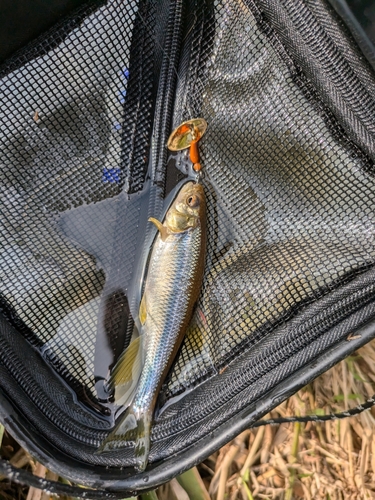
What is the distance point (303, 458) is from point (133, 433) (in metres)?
0.86

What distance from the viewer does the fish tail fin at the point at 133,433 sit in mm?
1551

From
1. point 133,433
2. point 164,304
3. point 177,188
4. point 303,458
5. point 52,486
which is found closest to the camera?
point 52,486

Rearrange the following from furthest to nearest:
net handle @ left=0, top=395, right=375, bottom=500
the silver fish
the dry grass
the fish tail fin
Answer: the dry grass
the silver fish
the fish tail fin
net handle @ left=0, top=395, right=375, bottom=500

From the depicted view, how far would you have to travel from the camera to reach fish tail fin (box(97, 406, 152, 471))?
1.55 meters

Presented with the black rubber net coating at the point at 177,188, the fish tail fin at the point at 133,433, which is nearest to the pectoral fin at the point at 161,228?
the black rubber net coating at the point at 177,188

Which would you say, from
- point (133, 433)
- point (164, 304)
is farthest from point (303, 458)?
point (164, 304)

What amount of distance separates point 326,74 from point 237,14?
452 millimetres

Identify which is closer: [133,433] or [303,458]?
[133,433]

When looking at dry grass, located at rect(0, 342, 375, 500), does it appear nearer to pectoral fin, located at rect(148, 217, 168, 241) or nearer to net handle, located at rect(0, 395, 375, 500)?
net handle, located at rect(0, 395, 375, 500)

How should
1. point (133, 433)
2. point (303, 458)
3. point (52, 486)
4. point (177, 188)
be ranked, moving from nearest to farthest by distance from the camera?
point (52, 486), point (133, 433), point (177, 188), point (303, 458)

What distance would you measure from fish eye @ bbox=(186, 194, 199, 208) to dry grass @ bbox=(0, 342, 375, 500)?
3.19ft

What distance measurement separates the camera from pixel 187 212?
5.87 ft

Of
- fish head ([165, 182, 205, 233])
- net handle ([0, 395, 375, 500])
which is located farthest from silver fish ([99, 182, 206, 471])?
net handle ([0, 395, 375, 500])

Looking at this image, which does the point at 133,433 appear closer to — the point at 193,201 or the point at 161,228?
the point at 161,228
